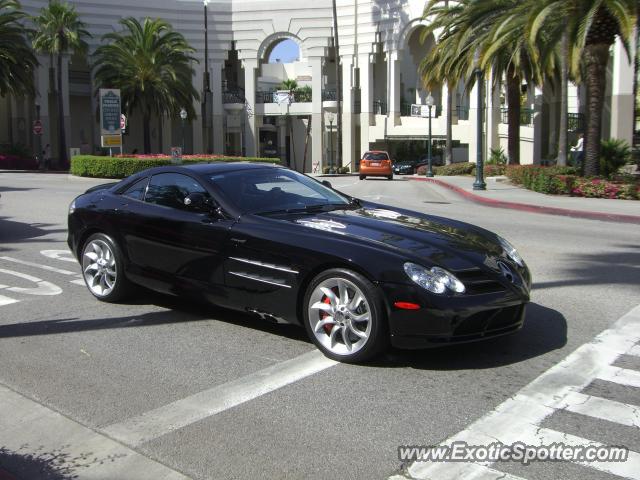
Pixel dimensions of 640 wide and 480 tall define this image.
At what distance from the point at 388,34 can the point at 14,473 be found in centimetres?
5418

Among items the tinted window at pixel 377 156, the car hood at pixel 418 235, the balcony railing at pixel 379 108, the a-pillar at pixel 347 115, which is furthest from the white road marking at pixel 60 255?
the balcony railing at pixel 379 108

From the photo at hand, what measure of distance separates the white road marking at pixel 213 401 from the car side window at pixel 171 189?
1.93m

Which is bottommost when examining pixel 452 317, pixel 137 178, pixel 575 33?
pixel 452 317

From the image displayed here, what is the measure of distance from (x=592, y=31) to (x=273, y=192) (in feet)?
55.6

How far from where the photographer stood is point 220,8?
A: 193 feet

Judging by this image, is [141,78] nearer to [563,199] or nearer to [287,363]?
[563,199]

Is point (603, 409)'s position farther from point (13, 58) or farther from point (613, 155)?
point (13, 58)

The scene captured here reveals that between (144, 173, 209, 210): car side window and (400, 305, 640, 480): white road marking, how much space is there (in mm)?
3293

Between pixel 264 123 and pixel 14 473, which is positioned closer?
pixel 14 473

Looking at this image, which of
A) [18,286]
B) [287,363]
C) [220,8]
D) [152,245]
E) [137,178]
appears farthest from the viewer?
[220,8]

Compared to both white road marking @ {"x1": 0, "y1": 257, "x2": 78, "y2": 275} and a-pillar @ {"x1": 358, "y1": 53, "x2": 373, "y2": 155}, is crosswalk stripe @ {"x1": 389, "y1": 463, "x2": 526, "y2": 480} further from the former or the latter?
a-pillar @ {"x1": 358, "y1": 53, "x2": 373, "y2": 155}

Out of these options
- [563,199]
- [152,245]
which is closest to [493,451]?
[152,245]

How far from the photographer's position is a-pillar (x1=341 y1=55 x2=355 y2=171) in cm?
5603

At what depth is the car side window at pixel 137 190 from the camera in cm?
698
